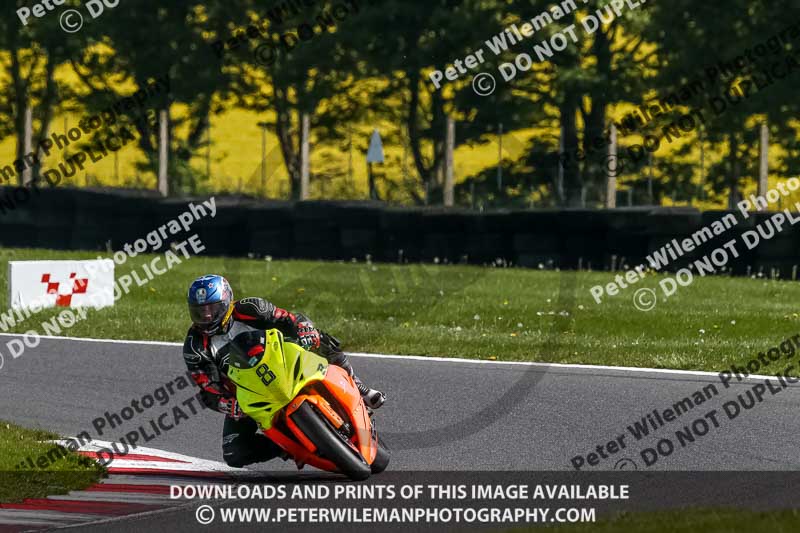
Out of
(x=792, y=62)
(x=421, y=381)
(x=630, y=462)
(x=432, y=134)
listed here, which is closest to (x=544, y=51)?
(x=432, y=134)

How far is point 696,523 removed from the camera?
21.0 feet

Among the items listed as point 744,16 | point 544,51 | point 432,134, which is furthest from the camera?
point 432,134

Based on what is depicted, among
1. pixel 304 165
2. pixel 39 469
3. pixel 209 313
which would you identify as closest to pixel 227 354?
pixel 209 313

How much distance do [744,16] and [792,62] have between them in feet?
4.40

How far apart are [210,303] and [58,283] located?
8099 mm

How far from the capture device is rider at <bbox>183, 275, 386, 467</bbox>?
25.9 ft

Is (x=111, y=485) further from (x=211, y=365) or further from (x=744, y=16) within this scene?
(x=744, y=16)

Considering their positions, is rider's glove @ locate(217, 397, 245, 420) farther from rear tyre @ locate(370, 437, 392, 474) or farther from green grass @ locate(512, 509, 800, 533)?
green grass @ locate(512, 509, 800, 533)

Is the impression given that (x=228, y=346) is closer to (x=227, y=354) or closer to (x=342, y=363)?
(x=227, y=354)

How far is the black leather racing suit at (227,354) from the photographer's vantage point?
313 inches

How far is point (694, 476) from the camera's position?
7828 millimetres

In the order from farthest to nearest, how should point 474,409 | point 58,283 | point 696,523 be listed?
point 58,283, point 474,409, point 696,523

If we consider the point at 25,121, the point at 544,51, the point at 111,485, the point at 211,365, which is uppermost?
the point at 544,51

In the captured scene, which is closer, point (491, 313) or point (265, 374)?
point (265, 374)
